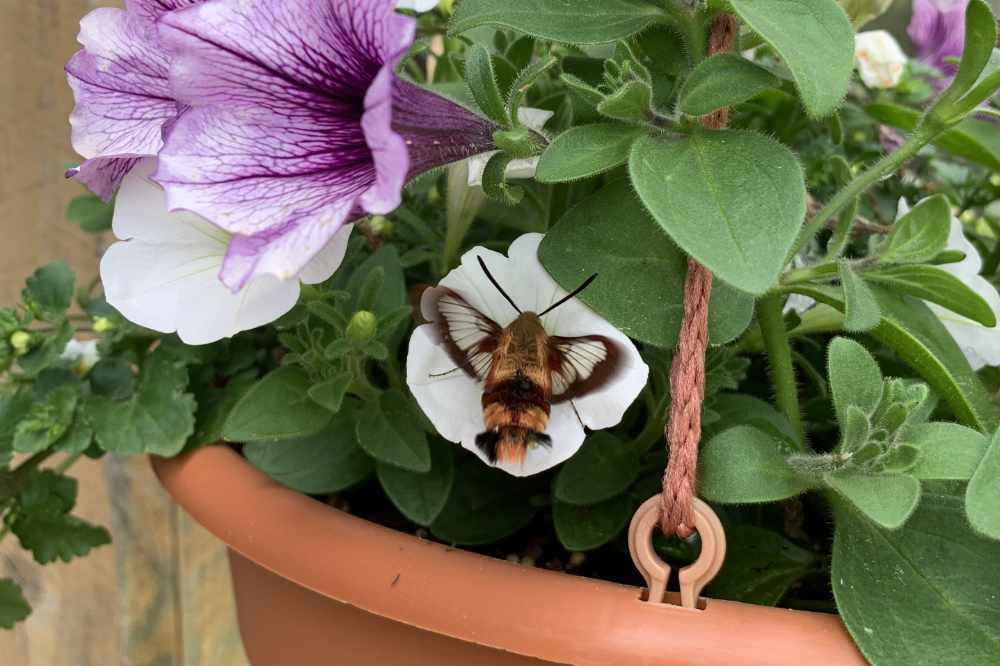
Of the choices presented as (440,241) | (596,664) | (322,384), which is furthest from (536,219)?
(596,664)

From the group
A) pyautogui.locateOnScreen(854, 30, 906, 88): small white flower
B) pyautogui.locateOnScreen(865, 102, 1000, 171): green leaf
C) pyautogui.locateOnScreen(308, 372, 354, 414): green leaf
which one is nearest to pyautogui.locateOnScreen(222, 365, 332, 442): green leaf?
pyautogui.locateOnScreen(308, 372, 354, 414): green leaf

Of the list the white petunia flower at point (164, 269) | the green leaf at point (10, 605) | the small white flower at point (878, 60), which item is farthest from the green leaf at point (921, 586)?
the green leaf at point (10, 605)

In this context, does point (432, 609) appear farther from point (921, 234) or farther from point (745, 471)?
point (921, 234)

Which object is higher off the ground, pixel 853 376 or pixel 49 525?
pixel 853 376

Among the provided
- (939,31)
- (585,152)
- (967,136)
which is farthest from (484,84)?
(939,31)

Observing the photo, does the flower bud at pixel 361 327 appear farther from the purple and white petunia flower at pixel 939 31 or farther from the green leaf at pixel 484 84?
the purple and white petunia flower at pixel 939 31

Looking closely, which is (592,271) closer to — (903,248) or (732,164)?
(732,164)

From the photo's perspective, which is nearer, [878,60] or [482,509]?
[482,509]
